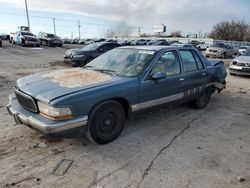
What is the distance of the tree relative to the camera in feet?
211

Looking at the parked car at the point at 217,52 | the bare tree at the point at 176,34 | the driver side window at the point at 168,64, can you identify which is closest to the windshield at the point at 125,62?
the driver side window at the point at 168,64

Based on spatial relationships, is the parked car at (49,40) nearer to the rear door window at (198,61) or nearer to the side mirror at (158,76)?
the rear door window at (198,61)

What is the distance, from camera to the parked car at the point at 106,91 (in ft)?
11.2

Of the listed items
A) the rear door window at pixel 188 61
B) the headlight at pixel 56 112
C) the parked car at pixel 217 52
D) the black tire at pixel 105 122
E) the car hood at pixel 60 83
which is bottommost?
the parked car at pixel 217 52

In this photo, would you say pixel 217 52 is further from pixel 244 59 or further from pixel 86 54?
pixel 86 54

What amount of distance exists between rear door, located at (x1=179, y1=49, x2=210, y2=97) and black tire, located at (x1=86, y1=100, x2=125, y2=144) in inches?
75.2

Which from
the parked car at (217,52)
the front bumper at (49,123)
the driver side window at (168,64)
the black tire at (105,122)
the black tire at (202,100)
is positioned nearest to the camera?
the front bumper at (49,123)

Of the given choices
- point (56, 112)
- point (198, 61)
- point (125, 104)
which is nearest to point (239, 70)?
point (198, 61)

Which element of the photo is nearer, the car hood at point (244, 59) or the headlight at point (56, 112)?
the headlight at point (56, 112)

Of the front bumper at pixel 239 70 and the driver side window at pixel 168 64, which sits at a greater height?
the driver side window at pixel 168 64

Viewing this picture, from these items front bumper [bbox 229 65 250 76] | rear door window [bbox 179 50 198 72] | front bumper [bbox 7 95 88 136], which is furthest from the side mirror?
front bumper [bbox 229 65 250 76]

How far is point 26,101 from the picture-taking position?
3.75 metres

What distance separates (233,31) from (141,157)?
227 ft

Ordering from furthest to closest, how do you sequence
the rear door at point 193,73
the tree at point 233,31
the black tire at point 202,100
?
the tree at point 233,31 → the black tire at point 202,100 → the rear door at point 193,73
